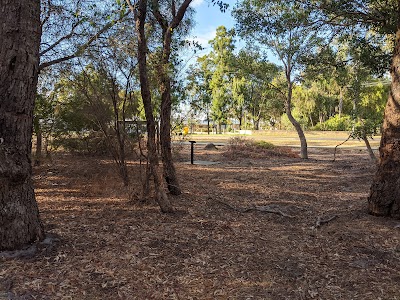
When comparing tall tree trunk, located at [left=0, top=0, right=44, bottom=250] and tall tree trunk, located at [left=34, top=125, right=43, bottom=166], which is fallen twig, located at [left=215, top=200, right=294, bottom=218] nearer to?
tall tree trunk, located at [left=0, top=0, right=44, bottom=250]

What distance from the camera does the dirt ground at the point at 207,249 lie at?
9.53ft

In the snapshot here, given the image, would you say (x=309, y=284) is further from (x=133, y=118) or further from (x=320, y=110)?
(x=320, y=110)

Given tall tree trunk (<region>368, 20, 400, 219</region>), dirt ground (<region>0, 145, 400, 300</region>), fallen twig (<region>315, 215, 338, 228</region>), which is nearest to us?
dirt ground (<region>0, 145, 400, 300</region>)

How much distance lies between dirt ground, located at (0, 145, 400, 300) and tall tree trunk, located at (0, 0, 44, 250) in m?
0.33

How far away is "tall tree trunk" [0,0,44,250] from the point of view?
10.7 ft

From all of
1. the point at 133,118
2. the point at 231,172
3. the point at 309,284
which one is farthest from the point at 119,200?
the point at 231,172

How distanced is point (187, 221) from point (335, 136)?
29197mm

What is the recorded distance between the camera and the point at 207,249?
3.80 metres

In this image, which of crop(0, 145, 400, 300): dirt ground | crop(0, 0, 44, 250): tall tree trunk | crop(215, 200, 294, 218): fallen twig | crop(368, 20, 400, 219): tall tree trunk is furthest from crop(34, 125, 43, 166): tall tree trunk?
crop(368, 20, 400, 219): tall tree trunk

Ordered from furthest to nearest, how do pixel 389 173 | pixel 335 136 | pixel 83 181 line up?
1. pixel 335 136
2. pixel 83 181
3. pixel 389 173

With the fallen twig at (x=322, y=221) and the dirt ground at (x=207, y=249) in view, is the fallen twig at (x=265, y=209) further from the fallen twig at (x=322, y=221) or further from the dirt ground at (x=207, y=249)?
the fallen twig at (x=322, y=221)

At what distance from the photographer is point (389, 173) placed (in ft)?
15.4

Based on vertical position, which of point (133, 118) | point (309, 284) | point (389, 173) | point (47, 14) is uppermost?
point (47, 14)

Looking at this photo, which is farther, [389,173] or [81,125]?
[81,125]
